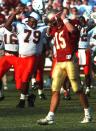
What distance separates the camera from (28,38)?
44.0 ft

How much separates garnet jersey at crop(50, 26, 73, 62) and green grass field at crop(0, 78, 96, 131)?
96cm

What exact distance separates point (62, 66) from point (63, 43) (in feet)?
1.21

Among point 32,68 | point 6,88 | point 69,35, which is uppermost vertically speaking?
point 69,35

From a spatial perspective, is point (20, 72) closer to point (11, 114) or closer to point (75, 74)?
point (11, 114)

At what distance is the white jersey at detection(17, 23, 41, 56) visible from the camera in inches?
527

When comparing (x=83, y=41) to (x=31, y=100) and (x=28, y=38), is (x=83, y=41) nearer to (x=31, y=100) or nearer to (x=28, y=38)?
(x=28, y=38)

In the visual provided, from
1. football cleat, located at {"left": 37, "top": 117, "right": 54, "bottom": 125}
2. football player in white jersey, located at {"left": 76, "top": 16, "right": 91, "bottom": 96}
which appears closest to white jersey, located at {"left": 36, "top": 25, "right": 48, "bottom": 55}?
football player in white jersey, located at {"left": 76, "top": 16, "right": 91, "bottom": 96}

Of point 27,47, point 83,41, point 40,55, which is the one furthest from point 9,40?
point 83,41

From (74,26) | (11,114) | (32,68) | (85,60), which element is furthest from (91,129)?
(85,60)

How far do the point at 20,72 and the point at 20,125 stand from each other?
12.4ft

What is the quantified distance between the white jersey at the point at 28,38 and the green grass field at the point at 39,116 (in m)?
1.03

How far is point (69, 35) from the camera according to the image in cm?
1067

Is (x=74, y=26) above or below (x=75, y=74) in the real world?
above

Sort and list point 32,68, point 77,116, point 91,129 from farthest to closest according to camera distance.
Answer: point 32,68
point 77,116
point 91,129
